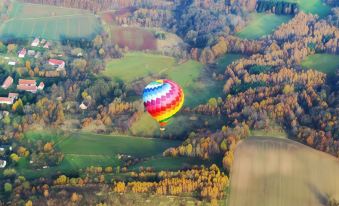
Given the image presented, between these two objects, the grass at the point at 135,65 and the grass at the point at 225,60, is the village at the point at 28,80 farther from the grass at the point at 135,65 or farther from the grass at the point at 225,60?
the grass at the point at 225,60

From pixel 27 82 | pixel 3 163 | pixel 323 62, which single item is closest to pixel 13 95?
pixel 27 82

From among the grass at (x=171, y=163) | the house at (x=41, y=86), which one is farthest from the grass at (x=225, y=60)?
the grass at (x=171, y=163)

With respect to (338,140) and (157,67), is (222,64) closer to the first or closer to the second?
(157,67)

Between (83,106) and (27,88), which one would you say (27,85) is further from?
(83,106)

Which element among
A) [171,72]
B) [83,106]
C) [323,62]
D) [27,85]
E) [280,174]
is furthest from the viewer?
[323,62]

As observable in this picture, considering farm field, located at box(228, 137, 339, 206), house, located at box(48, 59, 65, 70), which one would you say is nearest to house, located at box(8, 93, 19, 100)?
house, located at box(48, 59, 65, 70)

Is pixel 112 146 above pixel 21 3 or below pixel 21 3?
below

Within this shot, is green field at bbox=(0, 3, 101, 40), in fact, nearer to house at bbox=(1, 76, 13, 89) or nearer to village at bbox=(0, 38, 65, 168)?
village at bbox=(0, 38, 65, 168)

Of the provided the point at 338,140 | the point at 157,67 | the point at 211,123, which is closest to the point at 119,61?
the point at 157,67
